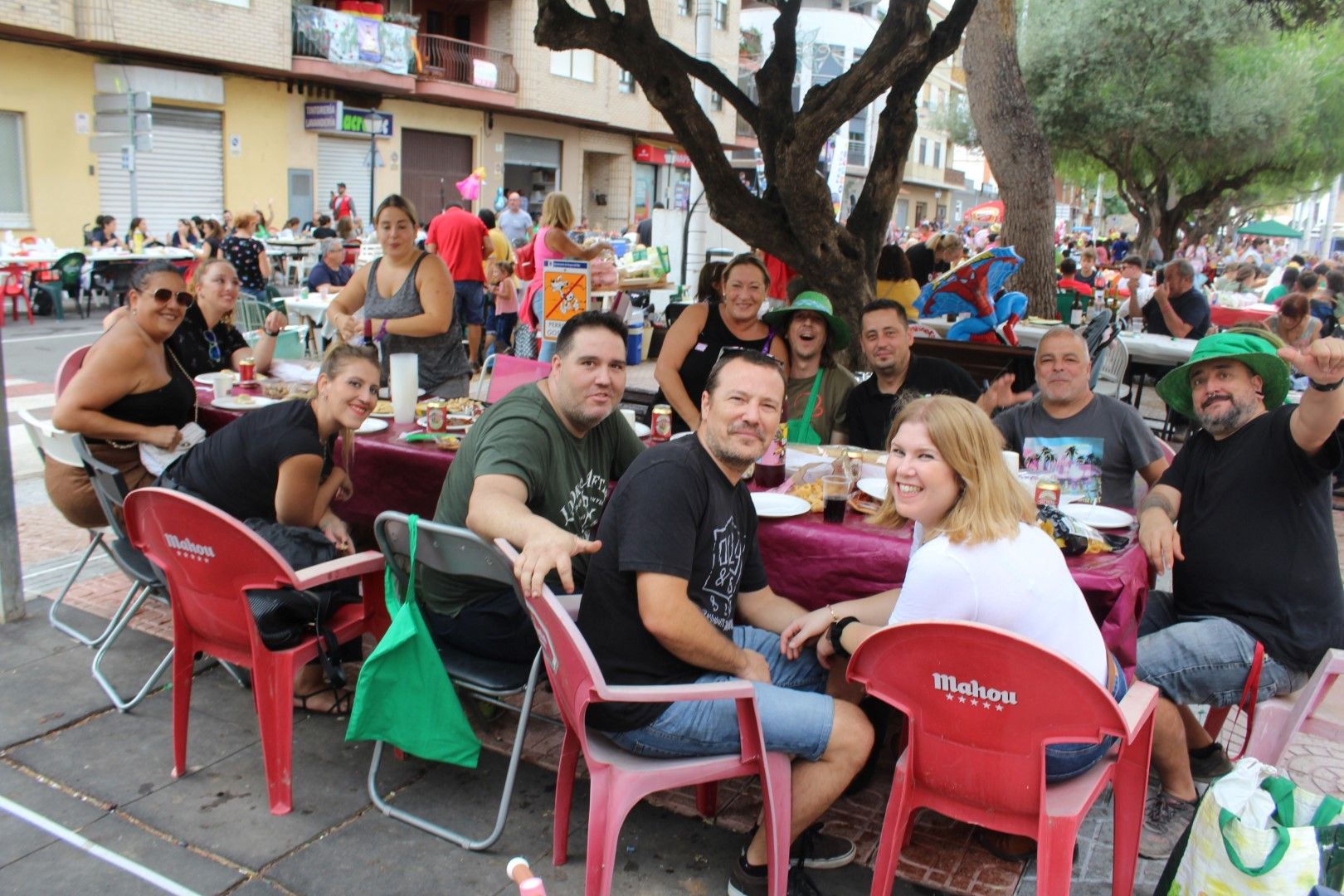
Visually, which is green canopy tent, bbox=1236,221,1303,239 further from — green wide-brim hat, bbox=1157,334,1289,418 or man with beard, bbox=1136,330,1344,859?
man with beard, bbox=1136,330,1344,859

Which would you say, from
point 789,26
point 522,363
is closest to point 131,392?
point 522,363

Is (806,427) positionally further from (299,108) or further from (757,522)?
(299,108)

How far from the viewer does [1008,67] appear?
982 centimetres

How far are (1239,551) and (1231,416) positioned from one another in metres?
0.45

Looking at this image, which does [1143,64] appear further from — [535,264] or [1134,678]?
[1134,678]

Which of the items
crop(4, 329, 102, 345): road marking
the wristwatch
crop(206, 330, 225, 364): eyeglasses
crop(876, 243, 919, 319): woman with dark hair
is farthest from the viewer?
crop(4, 329, 102, 345): road marking

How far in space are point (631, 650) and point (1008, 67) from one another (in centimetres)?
913

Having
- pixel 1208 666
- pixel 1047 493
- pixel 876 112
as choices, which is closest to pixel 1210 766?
pixel 1208 666

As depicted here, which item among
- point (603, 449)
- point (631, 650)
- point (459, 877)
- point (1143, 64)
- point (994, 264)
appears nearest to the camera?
point (631, 650)

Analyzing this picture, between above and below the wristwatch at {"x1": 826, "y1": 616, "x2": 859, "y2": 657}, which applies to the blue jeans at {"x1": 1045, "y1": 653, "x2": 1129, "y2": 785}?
below

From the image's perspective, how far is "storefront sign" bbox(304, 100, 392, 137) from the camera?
75.1ft

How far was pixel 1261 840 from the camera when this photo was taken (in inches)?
78.3

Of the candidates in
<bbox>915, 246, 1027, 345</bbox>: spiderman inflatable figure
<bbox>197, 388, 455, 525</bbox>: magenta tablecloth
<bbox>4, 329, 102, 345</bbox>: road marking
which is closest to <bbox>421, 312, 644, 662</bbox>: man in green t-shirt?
<bbox>197, 388, 455, 525</bbox>: magenta tablecloth

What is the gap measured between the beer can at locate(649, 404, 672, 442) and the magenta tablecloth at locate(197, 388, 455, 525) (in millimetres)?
828
